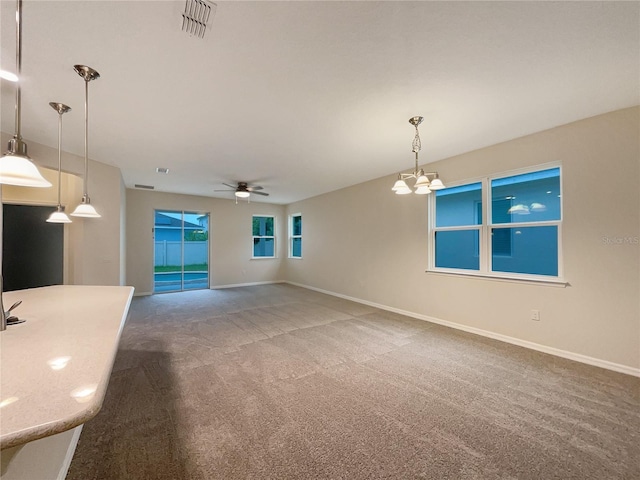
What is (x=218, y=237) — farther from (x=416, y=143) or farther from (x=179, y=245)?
(x=416, y=143)

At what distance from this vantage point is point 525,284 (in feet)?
11.0

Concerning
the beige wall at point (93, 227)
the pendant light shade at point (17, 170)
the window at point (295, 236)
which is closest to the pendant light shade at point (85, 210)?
the pendant light shade at point (17, 170)

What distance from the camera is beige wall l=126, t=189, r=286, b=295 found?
21.4 ft

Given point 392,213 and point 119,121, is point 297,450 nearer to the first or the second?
point 119,121

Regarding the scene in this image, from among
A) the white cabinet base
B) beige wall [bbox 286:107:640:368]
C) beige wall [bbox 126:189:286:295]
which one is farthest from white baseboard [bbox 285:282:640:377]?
beige wall [bbox 126:189:286:295]

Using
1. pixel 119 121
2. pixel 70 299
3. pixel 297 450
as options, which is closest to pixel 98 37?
pixel 119 121

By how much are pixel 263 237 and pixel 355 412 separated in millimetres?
7084

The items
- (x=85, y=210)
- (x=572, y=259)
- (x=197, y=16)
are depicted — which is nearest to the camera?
(x=197, y=16)

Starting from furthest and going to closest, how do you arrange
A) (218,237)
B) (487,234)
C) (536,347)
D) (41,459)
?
(218,237) < (487,234) < (536,347) < (41,459)

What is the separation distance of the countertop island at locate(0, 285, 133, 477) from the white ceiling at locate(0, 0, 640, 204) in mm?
1802

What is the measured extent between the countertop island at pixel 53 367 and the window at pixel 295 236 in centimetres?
674

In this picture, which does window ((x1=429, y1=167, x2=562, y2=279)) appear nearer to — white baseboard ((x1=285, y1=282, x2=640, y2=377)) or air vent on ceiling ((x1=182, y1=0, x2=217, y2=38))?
white baseboard ((x1=285, y1=282, x2=640, y2=377))

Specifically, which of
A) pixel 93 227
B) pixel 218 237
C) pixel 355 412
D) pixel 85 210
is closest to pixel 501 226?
pixel 355 412

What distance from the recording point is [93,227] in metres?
4.39
